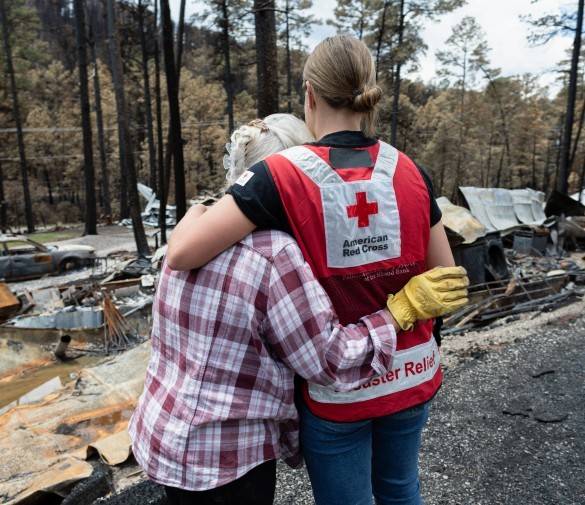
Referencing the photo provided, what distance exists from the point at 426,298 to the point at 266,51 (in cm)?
645

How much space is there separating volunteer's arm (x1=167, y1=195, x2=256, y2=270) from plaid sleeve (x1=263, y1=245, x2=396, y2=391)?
131 millimetres

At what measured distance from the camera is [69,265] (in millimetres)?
16297

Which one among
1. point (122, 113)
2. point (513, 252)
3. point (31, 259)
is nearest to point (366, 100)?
point (513, 252)

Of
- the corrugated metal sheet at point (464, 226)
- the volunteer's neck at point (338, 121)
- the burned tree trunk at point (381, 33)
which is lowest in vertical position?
the corrugated metal sheet at point (464, 226)

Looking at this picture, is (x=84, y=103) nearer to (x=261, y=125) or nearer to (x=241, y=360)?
(x=261, y=125)

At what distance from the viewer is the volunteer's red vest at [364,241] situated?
1304 millimetres

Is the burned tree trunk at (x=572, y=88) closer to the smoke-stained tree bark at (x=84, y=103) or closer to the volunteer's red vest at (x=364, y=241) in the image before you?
the smoke-stained tree bark at (x=84, y=103)

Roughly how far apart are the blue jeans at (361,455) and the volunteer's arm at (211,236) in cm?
57

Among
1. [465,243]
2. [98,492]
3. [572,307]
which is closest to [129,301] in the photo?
[465,243]

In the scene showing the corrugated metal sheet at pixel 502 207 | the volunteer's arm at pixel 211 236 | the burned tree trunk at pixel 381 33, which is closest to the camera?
the volunteer's arm at pixel 211 236

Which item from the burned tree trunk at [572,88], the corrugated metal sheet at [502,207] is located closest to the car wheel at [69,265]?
the corrugated metal sheet at [502,207]

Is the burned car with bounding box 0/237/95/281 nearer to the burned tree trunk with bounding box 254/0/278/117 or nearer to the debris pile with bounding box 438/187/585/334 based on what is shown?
the burned tree trunk with bounding box 254/0/278/117

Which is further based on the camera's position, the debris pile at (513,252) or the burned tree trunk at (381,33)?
the burned tree trunk at (381,33)

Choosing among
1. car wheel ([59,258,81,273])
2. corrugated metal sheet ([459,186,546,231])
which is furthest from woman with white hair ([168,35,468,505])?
car wheel ([59,258,81,273])
